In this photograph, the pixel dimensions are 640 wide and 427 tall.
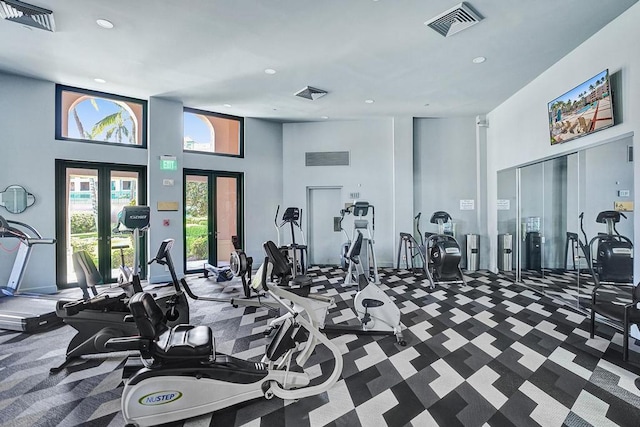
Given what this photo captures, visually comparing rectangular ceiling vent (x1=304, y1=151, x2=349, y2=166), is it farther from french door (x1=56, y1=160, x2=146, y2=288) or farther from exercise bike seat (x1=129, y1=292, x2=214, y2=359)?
exercise bike seat (x1=129, y1=292, x2=214, y2=359)

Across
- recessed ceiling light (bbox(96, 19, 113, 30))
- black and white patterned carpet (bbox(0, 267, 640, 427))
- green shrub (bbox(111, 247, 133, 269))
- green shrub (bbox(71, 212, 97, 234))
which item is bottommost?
black and white patterned carpet (bbox(0, 267, 640, 427))

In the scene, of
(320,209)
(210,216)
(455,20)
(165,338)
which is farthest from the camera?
(320,209)

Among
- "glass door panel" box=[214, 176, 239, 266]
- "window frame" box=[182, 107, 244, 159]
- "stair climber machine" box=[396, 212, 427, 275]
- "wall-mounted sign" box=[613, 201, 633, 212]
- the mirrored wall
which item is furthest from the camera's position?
"glass door panel" box=[214, 176, 239, 266]

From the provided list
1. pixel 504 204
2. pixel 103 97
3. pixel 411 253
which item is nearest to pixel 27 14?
pixel 103 97

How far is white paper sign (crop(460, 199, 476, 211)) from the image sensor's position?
6109mm

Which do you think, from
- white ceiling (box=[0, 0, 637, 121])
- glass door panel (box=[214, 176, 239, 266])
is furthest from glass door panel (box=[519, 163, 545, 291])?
glass door panel (box=[214, 176, 239, 266])

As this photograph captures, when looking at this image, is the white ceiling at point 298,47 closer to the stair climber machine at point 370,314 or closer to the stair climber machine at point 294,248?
the stair climber machine at point 294,248

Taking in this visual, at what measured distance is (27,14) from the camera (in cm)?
278

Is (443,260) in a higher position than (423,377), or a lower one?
higher

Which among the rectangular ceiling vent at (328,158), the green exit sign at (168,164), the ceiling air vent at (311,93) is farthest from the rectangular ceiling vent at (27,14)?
the rectangular ceiling vent at (328,158)

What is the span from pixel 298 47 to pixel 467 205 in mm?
4869

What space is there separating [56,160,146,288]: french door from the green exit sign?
0.44m

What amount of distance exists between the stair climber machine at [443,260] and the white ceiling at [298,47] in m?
2.67

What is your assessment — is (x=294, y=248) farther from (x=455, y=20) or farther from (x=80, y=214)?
(x=455, y=20)
